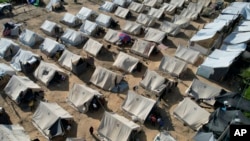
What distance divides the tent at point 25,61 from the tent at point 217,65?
60.3ft

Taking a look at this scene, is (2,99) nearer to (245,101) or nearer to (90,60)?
(90,60)

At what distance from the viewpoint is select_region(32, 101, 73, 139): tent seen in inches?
984

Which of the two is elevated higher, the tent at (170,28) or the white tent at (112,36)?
the tent at (170,28)

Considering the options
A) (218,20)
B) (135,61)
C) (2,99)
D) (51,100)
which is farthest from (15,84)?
(218,20)

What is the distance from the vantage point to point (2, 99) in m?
29.8

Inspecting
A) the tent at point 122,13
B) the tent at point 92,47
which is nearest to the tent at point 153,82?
the tent at point 92,47

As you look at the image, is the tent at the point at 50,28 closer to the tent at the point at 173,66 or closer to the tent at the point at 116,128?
the tent at the point at 173,66

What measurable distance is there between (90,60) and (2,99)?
1065 cm

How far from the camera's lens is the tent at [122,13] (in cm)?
4439

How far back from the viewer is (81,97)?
28219mm

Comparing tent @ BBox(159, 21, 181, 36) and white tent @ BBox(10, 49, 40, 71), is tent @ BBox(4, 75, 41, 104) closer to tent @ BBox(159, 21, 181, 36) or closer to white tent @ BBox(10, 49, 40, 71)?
white tent @ BBox(10, 49, 40, 71)

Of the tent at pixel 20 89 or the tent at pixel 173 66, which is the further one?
the tent at pixel 173 66

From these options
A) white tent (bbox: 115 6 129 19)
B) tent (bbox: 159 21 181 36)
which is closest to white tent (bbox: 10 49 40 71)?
white tent (bbox: 115 6 129 19)

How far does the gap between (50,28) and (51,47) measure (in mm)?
5677
